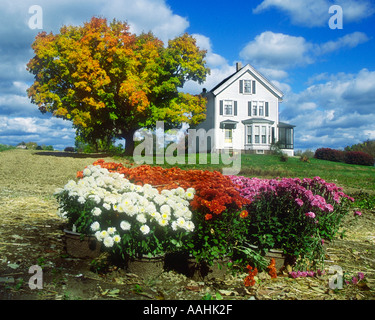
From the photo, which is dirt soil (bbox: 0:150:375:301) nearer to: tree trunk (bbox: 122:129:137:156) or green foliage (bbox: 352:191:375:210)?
green foliage (bbox: 352:191:375:210)

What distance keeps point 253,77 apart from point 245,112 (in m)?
3.12

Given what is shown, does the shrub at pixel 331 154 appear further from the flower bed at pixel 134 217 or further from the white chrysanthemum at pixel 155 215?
the white chrysanthemum at pixel 155 215

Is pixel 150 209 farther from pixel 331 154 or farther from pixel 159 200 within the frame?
pixel 331 154

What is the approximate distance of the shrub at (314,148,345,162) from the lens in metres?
27.8

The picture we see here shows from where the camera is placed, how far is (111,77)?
766 inches

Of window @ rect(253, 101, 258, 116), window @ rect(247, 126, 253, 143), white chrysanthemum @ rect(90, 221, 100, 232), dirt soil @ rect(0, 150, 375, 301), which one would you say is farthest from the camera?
window @ rect(253, 101, 258, 116)

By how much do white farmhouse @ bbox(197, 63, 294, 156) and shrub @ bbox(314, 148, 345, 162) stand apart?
138 inches

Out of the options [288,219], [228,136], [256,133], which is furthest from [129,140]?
[288,219]

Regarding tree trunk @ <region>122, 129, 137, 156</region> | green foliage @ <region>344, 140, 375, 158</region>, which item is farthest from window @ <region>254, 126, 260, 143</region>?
tree trunk @ <region>122, 129, 137, 156</region>

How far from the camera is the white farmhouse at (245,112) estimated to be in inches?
1108

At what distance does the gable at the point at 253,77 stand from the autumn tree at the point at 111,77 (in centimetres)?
524
